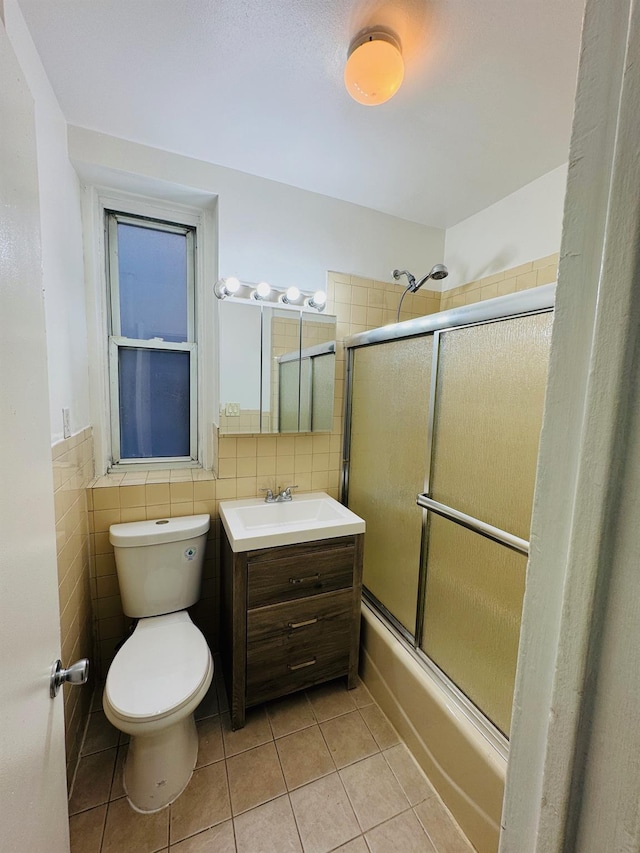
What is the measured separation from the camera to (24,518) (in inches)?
22.4

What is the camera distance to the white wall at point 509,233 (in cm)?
161

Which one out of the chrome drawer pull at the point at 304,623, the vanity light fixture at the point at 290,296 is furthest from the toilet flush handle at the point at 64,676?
the vanity light fixture at the point at 290,296

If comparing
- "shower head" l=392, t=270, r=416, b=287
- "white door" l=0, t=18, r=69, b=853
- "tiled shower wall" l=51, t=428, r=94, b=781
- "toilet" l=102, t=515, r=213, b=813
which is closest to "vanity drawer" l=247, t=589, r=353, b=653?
"toilet" l=102, t=515, r=213, b=813

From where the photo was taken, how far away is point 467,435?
1.25 meters

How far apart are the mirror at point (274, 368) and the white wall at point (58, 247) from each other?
23.4 inches

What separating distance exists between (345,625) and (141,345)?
169 centimetres

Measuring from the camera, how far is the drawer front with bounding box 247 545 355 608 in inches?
55.7

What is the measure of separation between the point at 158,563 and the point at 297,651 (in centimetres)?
71

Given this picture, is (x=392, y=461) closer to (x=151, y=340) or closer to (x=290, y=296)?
(x=290, y=296)

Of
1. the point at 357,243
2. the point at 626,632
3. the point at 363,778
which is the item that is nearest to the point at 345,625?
the point at 363,778

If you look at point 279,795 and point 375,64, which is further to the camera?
point 279,795

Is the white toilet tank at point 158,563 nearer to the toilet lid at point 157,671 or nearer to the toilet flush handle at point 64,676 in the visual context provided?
the toilet lid at point 157,671

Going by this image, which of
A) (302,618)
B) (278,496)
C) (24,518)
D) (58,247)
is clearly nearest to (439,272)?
(278,496)

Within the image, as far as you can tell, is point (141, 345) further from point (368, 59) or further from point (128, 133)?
point (368, 59)
